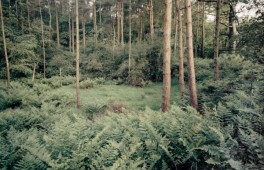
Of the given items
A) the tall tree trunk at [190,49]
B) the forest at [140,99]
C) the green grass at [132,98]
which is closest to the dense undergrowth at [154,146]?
the forest at [140,99]

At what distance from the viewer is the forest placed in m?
3.65

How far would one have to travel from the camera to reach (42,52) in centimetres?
3547

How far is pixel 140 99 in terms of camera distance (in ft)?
55.7

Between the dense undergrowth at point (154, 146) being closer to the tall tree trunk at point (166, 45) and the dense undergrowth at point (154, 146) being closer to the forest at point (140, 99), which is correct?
the forest at point (140, 99)

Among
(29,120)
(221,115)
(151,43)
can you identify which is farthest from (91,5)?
(221,115)

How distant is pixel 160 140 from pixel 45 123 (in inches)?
280

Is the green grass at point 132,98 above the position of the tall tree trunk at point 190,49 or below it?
below

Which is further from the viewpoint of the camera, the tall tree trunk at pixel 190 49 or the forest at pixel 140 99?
the tall tree trunk at pixel 190 49

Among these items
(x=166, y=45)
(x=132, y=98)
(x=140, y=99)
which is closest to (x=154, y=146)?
(x=166, y=45)

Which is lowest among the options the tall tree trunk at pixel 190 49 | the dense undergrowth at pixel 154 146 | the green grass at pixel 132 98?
the green grass at pixel 132 98

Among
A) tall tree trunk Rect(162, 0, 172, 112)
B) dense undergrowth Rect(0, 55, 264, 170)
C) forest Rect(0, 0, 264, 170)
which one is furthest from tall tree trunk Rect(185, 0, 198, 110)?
dense undergrowth Rect(0, 55, 264, 170)

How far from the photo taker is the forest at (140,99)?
3654 mm

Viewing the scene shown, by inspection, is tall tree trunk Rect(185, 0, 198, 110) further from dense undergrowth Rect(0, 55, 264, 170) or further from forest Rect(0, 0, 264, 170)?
dense undergrowth Rect(0, 55, 264, 170)

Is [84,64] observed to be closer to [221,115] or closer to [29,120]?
[29,120]
